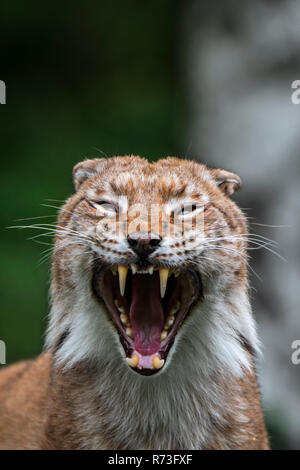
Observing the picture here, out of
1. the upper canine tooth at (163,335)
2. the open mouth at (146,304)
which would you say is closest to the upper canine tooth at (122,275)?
the open mouth at (146,304)

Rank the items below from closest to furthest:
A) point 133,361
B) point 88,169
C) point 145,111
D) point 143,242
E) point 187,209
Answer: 1. point 143,242
2. point 133,361
3. point 187,209
4. point 88,169
5. point 145,111

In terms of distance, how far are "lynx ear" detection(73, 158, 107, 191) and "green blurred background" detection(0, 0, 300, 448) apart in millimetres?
331

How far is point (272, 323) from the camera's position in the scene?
8258 millimetres

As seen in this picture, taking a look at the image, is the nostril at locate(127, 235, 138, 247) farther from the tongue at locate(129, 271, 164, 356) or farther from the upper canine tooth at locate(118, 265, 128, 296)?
the tongue at locate(129, 271, 164, 356)

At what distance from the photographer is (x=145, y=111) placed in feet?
47.7

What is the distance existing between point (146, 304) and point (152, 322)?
102mm

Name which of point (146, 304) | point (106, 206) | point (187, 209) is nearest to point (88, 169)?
point (106, 206)

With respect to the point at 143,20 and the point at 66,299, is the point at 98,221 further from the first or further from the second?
the point at 143,20

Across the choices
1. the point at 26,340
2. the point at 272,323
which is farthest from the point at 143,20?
the point at 272,323

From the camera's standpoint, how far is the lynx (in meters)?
4.43

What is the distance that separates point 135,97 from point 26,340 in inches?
230

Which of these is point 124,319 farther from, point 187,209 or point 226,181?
point 226,181

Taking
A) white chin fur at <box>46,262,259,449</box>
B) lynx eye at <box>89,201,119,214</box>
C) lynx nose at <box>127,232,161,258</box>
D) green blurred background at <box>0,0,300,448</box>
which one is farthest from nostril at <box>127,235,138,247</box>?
green blurred background at <box>0,0,300,448</box>

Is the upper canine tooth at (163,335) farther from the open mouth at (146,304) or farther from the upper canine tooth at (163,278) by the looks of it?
the upper canine tooth at (163,278)
